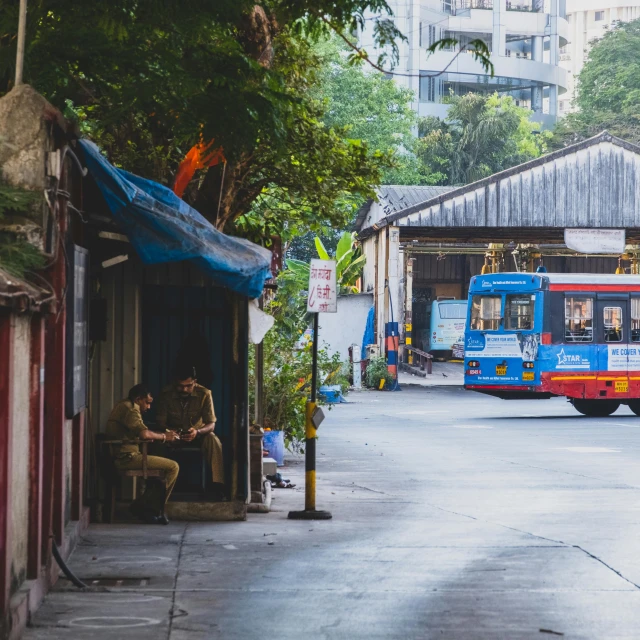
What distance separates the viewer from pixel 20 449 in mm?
7438

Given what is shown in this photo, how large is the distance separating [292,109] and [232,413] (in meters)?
3.65

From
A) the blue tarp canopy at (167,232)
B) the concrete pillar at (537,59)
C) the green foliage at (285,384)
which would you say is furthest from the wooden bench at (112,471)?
the concrete pillar at (537,59)

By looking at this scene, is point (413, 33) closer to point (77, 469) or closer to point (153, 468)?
point (153, 468)

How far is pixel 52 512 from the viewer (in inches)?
355

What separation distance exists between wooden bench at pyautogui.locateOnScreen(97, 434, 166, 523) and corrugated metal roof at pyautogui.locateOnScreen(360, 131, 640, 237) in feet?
93.8

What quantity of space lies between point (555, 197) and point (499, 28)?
51624mm

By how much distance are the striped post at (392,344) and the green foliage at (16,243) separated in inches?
1226

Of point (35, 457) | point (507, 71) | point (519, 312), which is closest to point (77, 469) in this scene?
point (35, 457)

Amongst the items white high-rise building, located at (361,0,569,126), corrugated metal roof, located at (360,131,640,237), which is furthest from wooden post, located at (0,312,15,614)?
white high-rise building, located at (361,0,569,126)

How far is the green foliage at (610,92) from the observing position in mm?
69125

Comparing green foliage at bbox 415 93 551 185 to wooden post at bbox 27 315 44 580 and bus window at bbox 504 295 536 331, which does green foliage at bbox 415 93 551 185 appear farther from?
wooden post at bbox 27 315 44 580

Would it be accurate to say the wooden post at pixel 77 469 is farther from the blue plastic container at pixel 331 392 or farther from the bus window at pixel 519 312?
the blue plastic container at pixel 331 392

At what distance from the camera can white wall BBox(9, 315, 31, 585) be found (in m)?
7.15

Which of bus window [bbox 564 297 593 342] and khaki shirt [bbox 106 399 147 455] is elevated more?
bus window [bbox 564 297 593 342]
